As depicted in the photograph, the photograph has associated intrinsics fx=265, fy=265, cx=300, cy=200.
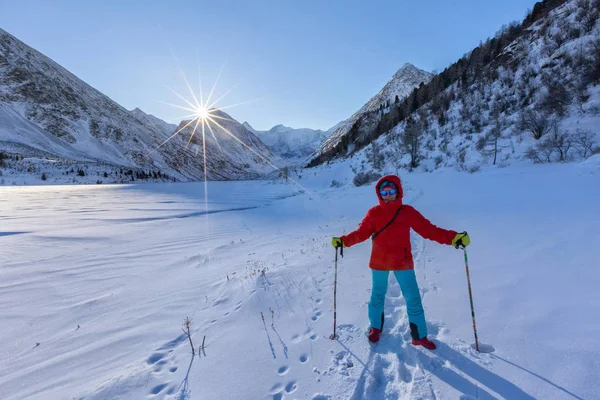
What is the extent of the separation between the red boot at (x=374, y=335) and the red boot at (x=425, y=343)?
34 centimetres

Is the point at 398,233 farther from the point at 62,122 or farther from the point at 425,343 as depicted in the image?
the point at 62,122

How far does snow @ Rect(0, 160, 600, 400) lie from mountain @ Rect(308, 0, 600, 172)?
13.8 ft

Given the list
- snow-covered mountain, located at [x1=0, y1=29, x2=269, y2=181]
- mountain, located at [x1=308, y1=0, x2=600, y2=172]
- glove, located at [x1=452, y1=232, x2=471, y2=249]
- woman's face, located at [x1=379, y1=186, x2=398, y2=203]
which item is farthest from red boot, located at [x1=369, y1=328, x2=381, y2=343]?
snow-covered mountain, located at [x1=0, y1=29, x2=269, y2=181]

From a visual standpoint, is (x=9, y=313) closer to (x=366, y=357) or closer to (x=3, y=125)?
(x=366, y=357)

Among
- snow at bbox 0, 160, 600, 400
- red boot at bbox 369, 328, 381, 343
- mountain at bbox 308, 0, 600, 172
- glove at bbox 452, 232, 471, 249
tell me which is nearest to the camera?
snow at bbox 0, 160, 600, 400

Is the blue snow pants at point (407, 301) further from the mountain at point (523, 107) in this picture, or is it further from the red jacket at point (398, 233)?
the mountain at point (523, 107)

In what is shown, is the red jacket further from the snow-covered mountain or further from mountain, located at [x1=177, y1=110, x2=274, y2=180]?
mountain, located at [x1=177, y1=110, x2=274, y2=180]

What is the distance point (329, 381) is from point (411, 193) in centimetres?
1016

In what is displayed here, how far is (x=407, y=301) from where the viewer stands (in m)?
2.68

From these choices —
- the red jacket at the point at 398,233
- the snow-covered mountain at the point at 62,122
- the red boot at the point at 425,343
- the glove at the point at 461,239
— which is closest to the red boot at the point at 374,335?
the red boot at the point at 425,343

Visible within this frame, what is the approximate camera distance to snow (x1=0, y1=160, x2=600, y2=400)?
219 centimetres

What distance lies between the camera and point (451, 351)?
244cm

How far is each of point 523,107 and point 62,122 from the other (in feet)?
276

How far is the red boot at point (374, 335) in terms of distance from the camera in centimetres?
270
